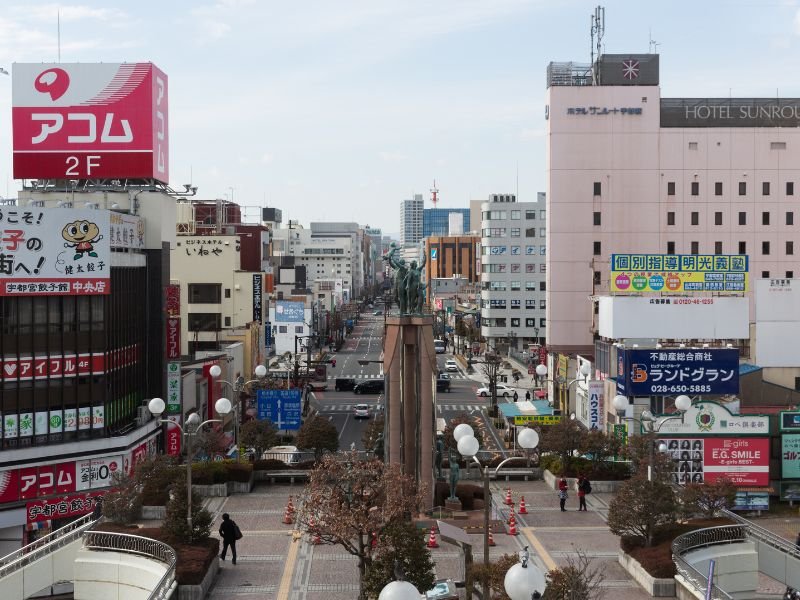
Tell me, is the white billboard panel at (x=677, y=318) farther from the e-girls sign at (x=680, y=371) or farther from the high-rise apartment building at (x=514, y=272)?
the high-rise apartment building at (x=514, y=272)

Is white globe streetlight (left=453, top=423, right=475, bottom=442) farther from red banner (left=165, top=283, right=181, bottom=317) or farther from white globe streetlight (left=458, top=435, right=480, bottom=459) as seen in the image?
red banner (left=165, top=283, right=181, bottom=317)

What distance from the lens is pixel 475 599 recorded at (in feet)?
86.7

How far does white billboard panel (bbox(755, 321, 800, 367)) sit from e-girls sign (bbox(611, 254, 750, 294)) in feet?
27.0

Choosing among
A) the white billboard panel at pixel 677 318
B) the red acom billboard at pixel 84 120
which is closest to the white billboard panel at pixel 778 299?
the white billboard panel at pixel 677 318

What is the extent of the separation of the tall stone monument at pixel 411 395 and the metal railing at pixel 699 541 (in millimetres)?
9089

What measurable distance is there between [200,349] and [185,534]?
5042 centimetres

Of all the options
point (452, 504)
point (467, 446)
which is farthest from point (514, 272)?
point (467, 446)

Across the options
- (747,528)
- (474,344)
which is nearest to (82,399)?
(747,528)

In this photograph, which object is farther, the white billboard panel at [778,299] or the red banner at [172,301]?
the white billboard panel at [778,299]

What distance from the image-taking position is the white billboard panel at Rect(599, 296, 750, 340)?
54844mm

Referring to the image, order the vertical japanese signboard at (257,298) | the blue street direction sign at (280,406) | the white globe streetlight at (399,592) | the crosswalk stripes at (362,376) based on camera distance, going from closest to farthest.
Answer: the white globe streetlight at (399,592), the blue street direction sign at (280,406), the vertical japanese signboard at (257,298), the crosswalk stripes at (362,376)

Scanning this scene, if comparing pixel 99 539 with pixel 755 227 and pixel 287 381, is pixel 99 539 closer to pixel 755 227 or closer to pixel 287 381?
pixel 287 381

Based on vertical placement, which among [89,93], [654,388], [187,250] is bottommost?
[654,388]

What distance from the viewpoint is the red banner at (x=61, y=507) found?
42344 millimetres
